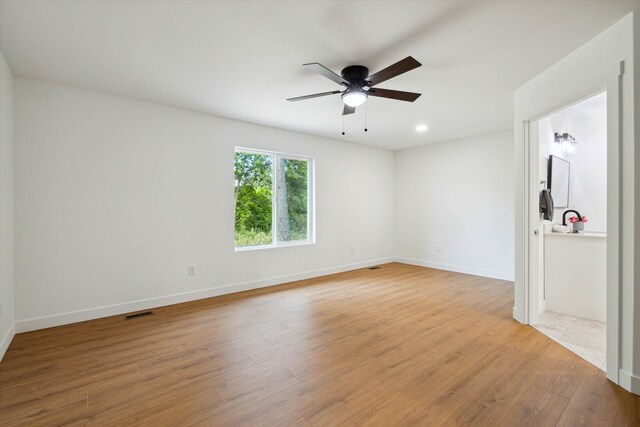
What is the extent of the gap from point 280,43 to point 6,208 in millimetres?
2866

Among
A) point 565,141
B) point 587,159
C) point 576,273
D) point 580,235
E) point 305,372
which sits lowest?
point 305,372

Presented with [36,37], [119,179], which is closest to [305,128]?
[119,179]

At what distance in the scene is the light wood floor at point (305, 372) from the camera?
5.74 ft

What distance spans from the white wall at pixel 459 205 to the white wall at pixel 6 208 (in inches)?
242

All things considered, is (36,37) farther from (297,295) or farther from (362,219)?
(362,219)

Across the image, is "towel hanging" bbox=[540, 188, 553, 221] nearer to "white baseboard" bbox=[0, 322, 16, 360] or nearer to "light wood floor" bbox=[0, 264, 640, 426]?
"light wood floor" bbox=[0, 264, 640, 426]

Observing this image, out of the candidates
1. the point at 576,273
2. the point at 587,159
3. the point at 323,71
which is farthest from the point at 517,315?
the point at 323,71

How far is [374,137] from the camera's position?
553 centimetres

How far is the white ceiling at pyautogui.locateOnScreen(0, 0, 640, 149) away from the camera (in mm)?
1982

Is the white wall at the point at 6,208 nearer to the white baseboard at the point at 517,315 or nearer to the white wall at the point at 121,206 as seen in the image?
the white wall at the point at 121,206

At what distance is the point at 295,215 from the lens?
5148mm

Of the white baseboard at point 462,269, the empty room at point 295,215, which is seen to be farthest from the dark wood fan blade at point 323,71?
the white baseboard at point 462,269

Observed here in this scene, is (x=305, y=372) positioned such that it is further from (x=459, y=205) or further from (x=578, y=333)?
(x=459, y=205)

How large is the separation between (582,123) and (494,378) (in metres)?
4.15
